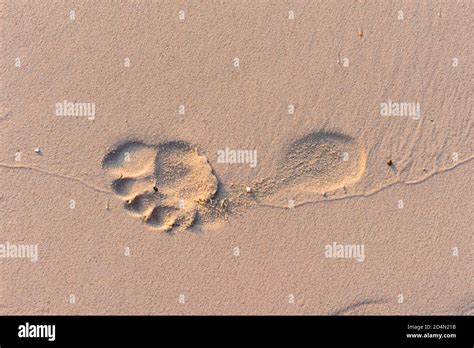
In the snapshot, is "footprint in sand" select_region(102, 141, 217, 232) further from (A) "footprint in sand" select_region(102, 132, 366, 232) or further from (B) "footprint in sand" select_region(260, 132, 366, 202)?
(B) "footprint in sand" select_region(260, 132, 366, 202)

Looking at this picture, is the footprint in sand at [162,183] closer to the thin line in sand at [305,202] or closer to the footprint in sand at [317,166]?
the thin line in sand at [305,202]

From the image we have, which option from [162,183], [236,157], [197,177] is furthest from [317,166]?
[162,183]

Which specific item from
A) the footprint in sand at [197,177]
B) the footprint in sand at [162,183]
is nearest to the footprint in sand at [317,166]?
the footprint in sand at [197,177]

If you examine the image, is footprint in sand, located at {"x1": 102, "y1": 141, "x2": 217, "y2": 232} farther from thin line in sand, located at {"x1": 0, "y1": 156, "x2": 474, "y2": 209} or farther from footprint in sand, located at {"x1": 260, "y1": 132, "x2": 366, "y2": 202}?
footprint in sand, located at {"x1": 260, "y1": 132, "x2": 366, "y2": 202}

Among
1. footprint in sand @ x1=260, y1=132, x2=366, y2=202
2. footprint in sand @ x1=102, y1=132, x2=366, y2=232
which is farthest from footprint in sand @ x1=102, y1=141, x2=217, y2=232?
footprint in sand @ x1=260, y1=132, x2=366, y2=202

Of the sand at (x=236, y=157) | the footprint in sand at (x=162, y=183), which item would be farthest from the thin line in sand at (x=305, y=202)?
the footprint in sand at (x=162, y=183)

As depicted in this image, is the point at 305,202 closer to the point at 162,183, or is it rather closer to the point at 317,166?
the point at 317,166

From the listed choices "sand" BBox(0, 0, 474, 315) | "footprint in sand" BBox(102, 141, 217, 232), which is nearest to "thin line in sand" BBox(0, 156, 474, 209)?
"sand" BBox(0, 0, 474, 315)
